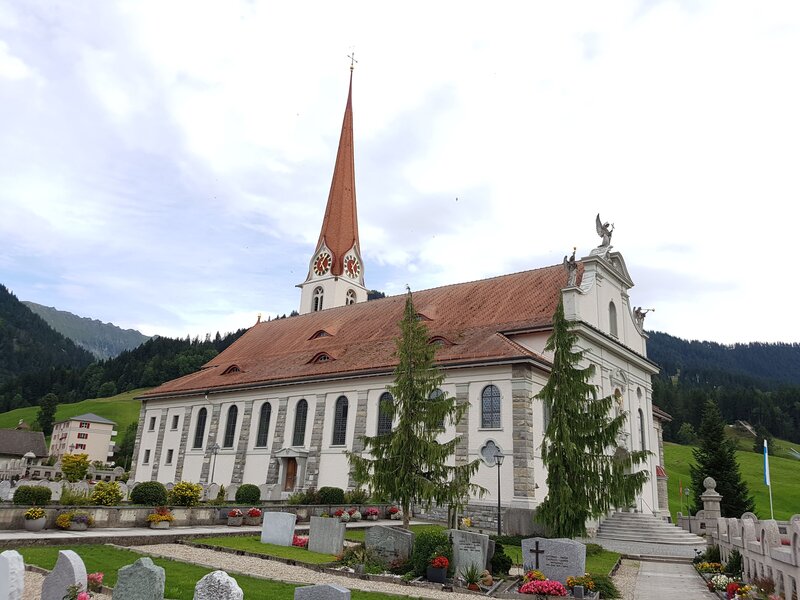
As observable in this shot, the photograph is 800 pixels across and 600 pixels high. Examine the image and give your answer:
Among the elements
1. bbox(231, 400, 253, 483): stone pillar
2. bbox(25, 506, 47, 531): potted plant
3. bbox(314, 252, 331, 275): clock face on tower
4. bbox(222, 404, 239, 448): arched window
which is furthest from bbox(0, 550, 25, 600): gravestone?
bbox(314, 252, 331, 275): clock face on tower

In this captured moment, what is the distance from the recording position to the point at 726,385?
176 meters

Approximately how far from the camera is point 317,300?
54.2 m

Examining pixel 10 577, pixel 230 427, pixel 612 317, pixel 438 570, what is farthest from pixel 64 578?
pixel 230 427

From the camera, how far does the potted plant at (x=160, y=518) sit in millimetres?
20562

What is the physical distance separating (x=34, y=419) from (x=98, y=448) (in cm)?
3160

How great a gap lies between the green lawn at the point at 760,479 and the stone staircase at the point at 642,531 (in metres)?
25.5

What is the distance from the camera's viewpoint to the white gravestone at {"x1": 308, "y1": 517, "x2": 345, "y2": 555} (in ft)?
58.5

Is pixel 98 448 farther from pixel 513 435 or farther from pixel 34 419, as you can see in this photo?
pixel 513 435

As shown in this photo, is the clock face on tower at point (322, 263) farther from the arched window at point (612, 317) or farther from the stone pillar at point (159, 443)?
the arched window at point (612, 317)

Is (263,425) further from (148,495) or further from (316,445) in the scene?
(148,495)

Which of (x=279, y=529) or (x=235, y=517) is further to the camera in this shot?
(x=235, y=517)

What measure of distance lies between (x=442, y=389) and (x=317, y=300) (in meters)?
25.7

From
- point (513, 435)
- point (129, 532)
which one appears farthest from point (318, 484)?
point (129, 532)

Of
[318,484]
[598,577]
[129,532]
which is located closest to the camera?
[598,577]
